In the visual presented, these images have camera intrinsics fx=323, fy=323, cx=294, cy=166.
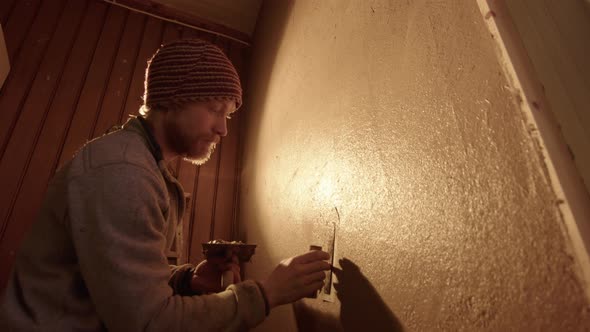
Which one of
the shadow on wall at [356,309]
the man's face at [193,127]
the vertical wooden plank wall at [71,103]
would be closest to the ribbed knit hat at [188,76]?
the man's face at [193,127]

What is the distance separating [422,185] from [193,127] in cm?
75

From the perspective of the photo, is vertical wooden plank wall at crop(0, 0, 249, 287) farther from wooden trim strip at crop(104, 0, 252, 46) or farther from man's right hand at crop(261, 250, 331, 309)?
man's right hand at crop(261, 250, 331, 309)

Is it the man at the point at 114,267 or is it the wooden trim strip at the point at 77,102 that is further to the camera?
the wooden trim strip at the point at 77,102

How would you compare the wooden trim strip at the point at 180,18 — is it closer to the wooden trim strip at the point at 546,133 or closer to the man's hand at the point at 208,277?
the man's hand at the point at 208,277

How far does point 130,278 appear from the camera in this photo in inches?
27.4

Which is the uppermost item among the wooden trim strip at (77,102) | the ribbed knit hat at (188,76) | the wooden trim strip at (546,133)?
the wooden trim strip at (77,102)

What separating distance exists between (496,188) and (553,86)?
175 mm

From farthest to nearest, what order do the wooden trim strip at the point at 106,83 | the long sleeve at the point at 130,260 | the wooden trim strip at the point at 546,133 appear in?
the wooden trim strip at the point at 106,83
the long sleeve at the point at 130,260
the wooden trim strip at the point at 546,133

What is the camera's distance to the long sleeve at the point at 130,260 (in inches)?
27.3

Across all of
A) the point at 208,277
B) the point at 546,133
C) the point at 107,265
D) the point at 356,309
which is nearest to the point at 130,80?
the point at 208,277

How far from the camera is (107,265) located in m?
0.70

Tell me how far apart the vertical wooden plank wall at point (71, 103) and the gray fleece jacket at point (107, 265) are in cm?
102

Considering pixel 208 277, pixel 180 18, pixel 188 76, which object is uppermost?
pixel 180 18

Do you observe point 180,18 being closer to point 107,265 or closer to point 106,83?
point 106,83
